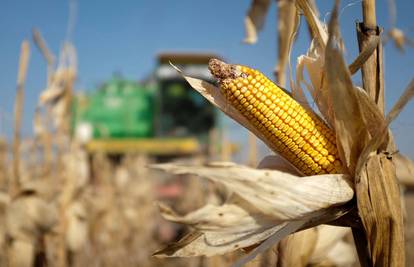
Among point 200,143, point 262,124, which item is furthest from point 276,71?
point 200,143

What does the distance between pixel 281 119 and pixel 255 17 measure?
3.05ft

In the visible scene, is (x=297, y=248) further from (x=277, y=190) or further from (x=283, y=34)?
(x=283, y=34)

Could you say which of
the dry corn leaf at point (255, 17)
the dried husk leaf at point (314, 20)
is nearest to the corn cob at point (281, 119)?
the dried husk leaf at point (314, 20)

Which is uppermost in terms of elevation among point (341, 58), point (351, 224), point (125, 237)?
point (341, 58)

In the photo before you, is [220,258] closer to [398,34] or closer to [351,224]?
[398,34]

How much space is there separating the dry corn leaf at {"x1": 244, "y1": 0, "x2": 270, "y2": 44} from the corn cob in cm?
83

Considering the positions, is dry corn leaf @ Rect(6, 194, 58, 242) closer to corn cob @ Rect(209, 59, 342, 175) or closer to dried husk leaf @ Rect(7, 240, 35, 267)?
dried husk leaf @ Rect(7, 240, 35, 267)

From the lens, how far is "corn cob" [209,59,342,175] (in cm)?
85

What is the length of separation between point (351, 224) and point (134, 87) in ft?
44.4

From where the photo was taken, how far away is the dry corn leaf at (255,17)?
168 centimetres

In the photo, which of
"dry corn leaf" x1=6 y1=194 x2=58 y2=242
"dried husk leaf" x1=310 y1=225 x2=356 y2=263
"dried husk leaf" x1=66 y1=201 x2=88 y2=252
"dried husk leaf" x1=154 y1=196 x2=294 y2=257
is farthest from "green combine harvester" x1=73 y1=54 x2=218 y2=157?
"dried husk leaf" x1=154 y1=196 x2=294 y2=257

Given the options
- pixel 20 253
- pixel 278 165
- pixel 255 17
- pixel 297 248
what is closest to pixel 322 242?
pixel 297 248

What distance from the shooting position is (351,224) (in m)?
0.80

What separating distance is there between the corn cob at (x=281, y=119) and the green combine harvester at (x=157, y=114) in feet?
37.8
